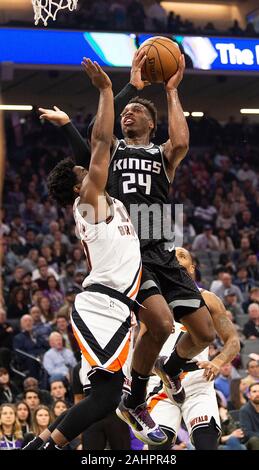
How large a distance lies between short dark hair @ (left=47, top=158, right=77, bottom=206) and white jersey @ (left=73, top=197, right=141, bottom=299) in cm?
12

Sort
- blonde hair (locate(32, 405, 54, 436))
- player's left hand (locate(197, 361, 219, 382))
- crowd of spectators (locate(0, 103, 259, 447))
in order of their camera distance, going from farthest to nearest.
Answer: crowd of spectators (locate(0, 103, 259, 447)) → blonde hair (locate(32, 405, 54, 436)) → player's left hand (locate(197, 361, 219, 382))

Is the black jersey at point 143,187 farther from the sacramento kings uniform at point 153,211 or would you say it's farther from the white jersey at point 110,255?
the white jersey at point 110,255

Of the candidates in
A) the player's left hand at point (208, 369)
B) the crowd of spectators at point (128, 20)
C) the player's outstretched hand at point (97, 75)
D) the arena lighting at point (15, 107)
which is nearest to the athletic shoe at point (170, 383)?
the player's left hand at point (208, 369)

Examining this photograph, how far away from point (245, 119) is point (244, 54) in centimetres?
886

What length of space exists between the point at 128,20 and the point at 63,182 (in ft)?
50.7

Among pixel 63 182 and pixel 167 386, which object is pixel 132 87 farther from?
pixel 167 386

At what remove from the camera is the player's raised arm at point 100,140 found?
721cm

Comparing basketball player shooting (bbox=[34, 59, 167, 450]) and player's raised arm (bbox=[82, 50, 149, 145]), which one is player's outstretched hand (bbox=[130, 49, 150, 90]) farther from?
basketball player shooting (bbox=[34, 59, 167, 450])

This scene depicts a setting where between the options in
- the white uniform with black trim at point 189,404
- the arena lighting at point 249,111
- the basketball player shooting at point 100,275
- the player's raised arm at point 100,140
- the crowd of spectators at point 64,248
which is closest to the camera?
the basketball player shooting at point 100,275

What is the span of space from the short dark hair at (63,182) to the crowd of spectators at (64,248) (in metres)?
4.46

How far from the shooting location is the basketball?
7.87m

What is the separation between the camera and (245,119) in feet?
91.5

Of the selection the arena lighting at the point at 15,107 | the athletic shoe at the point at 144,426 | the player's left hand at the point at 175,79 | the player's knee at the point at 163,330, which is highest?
the arena lighting at the point at 15,107

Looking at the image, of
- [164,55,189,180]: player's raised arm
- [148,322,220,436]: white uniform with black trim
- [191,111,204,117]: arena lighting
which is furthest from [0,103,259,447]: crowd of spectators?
[164,55,189,180]: player's raised arm
